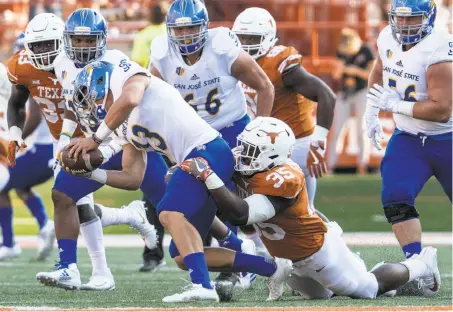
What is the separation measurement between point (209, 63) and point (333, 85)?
31.2 feet

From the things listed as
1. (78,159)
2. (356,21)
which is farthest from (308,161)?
(356,21)

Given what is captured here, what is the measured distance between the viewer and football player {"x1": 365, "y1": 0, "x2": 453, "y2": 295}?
647 cm

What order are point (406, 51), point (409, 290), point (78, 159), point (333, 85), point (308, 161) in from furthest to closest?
point (333, 85) → point (308, 161) → point (406, 51) → point (409, 290) → point (78, 159)

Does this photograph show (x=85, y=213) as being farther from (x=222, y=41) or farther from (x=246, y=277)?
(x=222, y=41)

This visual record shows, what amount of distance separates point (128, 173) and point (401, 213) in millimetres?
1609

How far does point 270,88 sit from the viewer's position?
6.89 m

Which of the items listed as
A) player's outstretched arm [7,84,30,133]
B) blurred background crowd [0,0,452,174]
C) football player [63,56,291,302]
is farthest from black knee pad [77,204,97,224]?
blurred background crowd [0,0,452,174]

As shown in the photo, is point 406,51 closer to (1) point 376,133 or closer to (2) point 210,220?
(1) point 376,133

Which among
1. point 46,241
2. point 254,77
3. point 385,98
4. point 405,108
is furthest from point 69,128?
point 46,241

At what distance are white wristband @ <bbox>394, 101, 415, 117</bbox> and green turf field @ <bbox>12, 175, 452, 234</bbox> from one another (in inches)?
165


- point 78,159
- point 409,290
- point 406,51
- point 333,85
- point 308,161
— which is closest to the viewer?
point 78,159

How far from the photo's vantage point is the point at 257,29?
24.4ft

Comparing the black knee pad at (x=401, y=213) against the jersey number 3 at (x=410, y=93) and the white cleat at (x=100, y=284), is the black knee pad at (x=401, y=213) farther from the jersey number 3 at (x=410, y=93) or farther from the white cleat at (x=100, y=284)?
the white cleat at (x=100, y=284)

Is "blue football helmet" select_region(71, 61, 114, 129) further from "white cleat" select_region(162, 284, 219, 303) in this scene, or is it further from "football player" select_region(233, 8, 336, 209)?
"football player" select_region(233, 8, 336, 209)
